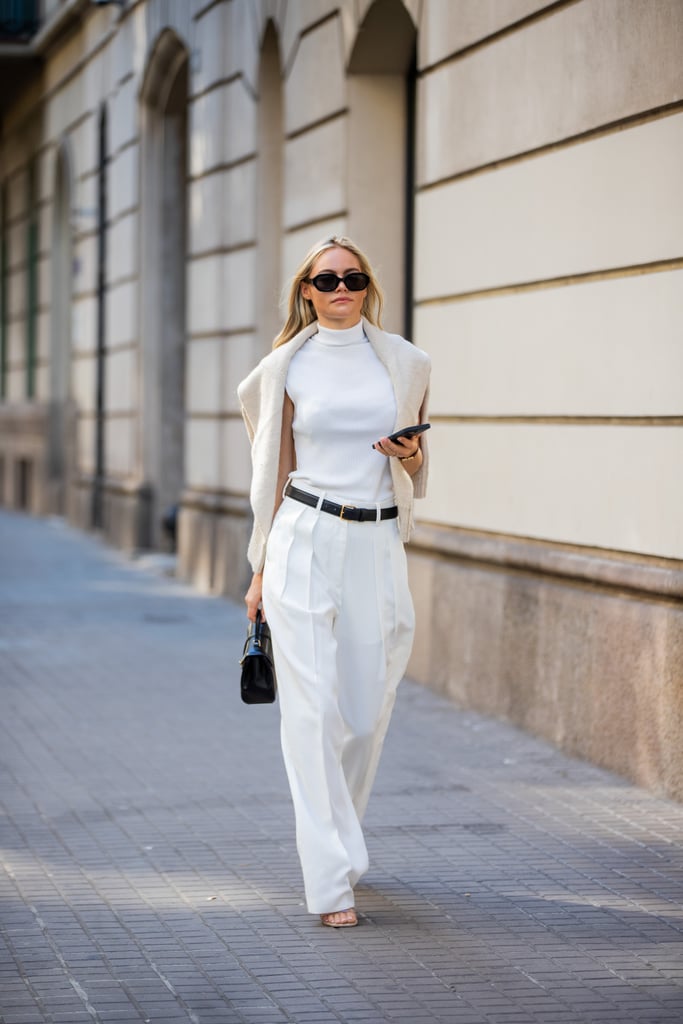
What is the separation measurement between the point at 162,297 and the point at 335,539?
482 inches

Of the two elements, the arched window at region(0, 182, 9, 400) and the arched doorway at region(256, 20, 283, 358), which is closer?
the arched doorway at region(256, 20, 283, 358)

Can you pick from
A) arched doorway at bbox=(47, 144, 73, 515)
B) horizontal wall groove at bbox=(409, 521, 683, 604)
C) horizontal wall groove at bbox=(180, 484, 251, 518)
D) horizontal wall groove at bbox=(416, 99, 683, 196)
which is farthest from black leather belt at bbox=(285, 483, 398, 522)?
arched doorway at bbox=(47, 144, 73, 515)

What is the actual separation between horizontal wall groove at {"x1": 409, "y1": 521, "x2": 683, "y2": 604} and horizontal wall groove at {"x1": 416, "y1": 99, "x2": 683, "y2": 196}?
1767mm

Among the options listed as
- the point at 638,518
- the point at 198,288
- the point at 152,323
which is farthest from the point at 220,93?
the point at 638,518

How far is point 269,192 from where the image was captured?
44.3ft

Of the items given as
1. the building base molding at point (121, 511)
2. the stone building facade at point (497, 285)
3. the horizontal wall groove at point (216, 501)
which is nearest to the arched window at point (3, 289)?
the building base molding at point (121, 511)

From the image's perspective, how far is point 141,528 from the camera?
696 inches

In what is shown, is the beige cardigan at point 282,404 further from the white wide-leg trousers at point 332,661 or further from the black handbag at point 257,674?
the black handbag at point 257,674

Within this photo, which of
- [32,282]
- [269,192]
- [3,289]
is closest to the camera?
[269,192]

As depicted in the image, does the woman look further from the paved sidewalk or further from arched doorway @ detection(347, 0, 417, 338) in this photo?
arched doorway @ detection(347, 0, 417, 338)

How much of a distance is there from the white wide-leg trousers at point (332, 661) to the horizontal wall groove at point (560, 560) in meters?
1.93

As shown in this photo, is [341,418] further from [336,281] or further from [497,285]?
[497,285]

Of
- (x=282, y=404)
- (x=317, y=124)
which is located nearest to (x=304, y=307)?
(x=282, y=404)

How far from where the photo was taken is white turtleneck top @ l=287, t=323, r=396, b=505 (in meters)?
5.50
